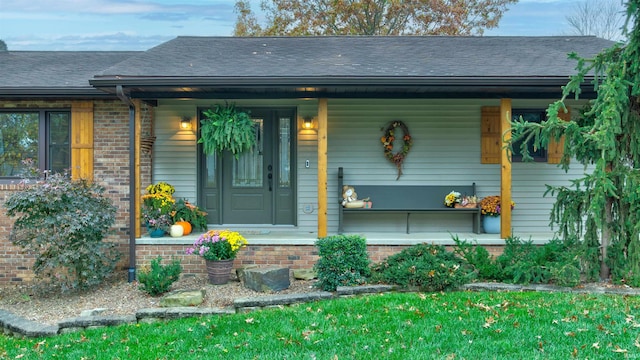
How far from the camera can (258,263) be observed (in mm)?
7395

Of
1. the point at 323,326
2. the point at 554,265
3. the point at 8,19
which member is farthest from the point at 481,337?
the point at 8,19

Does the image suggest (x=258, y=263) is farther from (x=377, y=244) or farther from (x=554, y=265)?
(x=554, y=265)

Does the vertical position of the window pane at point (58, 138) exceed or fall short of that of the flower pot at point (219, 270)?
it exceeds it

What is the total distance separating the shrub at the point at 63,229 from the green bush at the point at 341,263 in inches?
117

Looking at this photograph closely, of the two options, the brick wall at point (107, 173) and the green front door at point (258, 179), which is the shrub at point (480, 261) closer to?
the green front door at point (258, 179)

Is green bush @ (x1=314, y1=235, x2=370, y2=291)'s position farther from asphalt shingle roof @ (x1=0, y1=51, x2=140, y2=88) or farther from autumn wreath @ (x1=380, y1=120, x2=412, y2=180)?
asphalt shingle roof @ (x1=0, y1=51, x2=140, y2=88)

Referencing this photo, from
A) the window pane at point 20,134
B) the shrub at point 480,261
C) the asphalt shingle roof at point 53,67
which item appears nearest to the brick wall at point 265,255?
the shrub at point 480,261

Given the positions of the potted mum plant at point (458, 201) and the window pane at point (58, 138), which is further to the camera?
the potted mum plant at point (458, 201)

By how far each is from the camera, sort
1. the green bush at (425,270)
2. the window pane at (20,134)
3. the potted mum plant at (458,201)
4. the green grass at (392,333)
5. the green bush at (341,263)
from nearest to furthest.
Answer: the green grass at (392,333) < the green bush at (425,270) < the green bush at (341,263) < the window pane at (20,134) < the potted mum plant at (458,201)

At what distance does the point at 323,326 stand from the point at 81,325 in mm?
2501

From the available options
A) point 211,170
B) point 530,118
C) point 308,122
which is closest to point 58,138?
point 211,170

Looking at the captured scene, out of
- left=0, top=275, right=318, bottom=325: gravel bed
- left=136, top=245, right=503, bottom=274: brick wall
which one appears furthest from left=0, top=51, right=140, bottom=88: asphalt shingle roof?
left=0, top=275, right=318, bottom=325: gravel bed

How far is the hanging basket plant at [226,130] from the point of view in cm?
789

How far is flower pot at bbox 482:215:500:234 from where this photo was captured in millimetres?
8219
